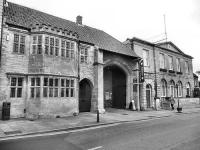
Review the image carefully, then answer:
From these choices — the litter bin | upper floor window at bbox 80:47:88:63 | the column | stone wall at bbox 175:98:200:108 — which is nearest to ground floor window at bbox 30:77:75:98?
the litter bin

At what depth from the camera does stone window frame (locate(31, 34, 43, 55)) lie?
14185mm

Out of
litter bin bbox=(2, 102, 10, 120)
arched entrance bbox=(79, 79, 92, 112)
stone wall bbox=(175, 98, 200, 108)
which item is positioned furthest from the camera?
stone wall bbox=(175, 98, 200, 108)

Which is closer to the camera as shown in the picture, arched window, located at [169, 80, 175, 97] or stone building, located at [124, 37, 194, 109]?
stone building, located at [124, 37, 194, 109]

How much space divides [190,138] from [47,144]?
6360 millimetres

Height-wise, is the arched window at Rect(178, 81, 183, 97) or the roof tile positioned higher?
the roof tile

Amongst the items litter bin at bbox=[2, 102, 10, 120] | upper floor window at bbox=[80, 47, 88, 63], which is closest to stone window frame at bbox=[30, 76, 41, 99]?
litter bin at bbox=[2, 102, 10, 120]

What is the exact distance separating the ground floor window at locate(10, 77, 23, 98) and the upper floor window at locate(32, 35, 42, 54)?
8.55 ft

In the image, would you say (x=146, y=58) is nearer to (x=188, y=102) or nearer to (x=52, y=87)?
(x=188, y=102)

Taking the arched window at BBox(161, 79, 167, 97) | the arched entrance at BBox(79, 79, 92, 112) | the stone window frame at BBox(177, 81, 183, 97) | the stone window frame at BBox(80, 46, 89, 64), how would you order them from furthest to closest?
the stone window frame at BBox(177, 81, 183, 97), the arched window at BBox(161, 79, 167, 97), the arched entrance at BBox(79, 79, 92, 112), the stone window frame at BBox(80, 46, 89, 64)

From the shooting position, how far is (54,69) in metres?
14.5

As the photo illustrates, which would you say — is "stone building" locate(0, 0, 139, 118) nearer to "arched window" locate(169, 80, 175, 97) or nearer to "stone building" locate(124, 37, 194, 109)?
"stone building" locate(124, 37, 194, 109)

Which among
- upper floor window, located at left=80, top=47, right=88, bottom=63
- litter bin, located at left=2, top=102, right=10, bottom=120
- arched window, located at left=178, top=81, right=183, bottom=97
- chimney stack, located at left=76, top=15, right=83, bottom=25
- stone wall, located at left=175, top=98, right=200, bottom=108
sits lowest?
stone wall, located at left=175, top=98, right=200, bottom=108

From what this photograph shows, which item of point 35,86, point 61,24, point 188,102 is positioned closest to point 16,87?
point 35,86

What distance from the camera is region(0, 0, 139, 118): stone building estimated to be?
13.3 meters
